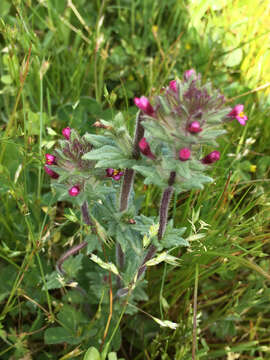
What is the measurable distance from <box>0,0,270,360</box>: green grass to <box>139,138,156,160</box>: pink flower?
0.53m

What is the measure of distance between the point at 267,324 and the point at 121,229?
1407 millimetres

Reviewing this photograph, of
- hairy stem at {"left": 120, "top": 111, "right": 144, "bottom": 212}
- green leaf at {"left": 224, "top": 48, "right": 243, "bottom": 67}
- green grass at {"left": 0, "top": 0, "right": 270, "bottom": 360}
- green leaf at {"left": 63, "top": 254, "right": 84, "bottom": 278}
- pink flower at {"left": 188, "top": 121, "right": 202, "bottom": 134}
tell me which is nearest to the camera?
pink flower at {"left": 188, "top": 121, "right": 202, "bottom": 134}

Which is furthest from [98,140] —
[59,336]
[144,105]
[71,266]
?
[59,336]

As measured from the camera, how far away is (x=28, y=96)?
11.1 ft

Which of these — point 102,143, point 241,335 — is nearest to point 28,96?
point 102,143

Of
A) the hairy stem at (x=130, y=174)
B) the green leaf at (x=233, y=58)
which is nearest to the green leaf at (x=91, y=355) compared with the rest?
the hairy stem at (x=130, y=174)

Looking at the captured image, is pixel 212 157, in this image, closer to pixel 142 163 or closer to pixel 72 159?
pixel 142 163

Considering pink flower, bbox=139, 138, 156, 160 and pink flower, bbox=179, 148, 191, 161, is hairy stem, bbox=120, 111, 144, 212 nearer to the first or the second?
pink flower, bbox=139, 138, 156, 160

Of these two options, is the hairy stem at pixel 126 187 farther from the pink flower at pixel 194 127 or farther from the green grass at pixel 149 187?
the pink flower at pixel 194 127

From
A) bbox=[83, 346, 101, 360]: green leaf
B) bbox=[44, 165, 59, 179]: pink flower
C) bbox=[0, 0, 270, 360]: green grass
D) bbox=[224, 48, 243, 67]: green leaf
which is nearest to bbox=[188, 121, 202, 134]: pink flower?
bbox=[0, 0, 270, 360]: green grass

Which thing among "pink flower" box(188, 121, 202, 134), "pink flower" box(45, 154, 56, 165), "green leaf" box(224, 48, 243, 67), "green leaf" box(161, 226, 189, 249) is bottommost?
"green leaf" box(161, 226, 189, 249)

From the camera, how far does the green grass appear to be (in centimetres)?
223

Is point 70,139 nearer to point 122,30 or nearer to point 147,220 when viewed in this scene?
point 147,220

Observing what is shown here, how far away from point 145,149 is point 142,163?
0.14 meters
